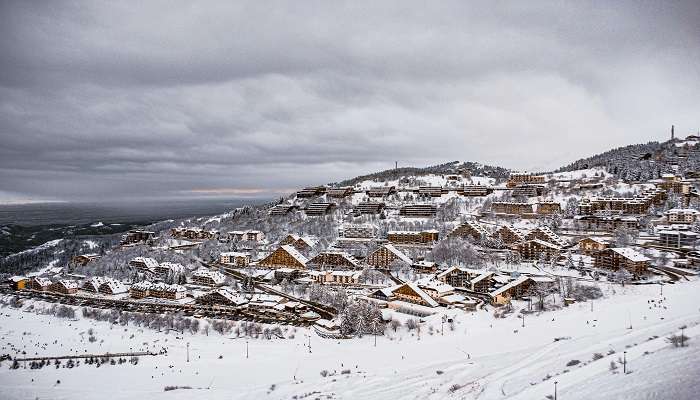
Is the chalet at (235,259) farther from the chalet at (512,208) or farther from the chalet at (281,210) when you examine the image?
the chalet at (512,208)

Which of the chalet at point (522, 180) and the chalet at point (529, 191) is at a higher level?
the chalet at point (522, 180)

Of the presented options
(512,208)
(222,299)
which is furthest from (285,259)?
(512,208)

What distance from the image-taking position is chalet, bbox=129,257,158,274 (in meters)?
56.6

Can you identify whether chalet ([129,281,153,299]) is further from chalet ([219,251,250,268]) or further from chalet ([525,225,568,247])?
chalet ([525,225,568,247])

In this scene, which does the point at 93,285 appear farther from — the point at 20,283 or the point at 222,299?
the point at 222,299

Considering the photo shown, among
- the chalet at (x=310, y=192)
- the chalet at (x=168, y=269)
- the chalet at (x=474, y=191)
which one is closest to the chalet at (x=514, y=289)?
the chalet at (x=168, y=269)

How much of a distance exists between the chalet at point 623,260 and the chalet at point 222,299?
118 ft

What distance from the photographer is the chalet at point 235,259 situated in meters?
59.9

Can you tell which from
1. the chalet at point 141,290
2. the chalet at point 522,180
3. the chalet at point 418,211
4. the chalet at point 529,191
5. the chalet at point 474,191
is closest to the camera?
the chalet at point 141,290

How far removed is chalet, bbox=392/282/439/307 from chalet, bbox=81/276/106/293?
108ft

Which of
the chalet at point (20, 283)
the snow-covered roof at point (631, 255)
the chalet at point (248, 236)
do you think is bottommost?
the chalet at point (20, 283)

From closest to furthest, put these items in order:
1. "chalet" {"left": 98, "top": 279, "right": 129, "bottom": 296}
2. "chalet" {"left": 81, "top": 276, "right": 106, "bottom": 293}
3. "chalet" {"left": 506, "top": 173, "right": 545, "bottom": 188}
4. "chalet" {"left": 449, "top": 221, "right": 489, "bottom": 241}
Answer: "chalet" {"left": 98, "top": 279, "right": 129, "bottom": 296}, "chalet" {"left": 81, "top": 276, "right": 106, "bottom": 293}, "chalet" {"left": 449, "top": 221, "right": 489, "bottom": 241}, "chalet" {"left": 506, "top": 173, "right": 545, "bottom": 188}

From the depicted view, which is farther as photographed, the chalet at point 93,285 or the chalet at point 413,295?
the chalet at point 93,285

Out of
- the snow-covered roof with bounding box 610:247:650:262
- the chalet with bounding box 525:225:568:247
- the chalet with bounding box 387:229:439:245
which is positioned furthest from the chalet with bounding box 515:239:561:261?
the chalet with bounding box 387:229:439:245
